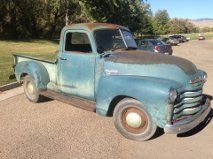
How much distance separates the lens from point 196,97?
6.06 metres

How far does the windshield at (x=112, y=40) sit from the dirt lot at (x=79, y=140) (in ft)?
5.31

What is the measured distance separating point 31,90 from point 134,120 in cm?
363

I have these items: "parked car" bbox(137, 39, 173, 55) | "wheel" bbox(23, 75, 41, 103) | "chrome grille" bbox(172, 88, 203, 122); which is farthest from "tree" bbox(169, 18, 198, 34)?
"chrome grille" bbox(172, 88, 203, 122)

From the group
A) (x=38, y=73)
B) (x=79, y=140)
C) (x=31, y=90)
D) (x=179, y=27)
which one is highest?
(x=38, y=73)

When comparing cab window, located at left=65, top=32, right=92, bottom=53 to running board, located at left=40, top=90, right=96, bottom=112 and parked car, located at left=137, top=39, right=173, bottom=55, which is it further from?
parked car, located at left=137, top=39, right=173, bottom=55

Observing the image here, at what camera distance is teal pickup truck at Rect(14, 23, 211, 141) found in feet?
18.3

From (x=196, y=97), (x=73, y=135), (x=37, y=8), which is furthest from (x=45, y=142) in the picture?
(x=37, y=8)

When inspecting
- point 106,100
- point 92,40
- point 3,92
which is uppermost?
point 92,40

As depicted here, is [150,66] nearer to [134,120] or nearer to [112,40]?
[134,120]

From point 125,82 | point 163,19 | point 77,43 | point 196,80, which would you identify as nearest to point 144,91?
point 125,82

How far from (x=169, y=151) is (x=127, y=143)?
78 centimetres

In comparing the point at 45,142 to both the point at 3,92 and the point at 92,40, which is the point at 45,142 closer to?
the point at 92,40

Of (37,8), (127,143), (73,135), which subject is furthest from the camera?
(37,8)

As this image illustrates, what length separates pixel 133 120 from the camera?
19.7ft
